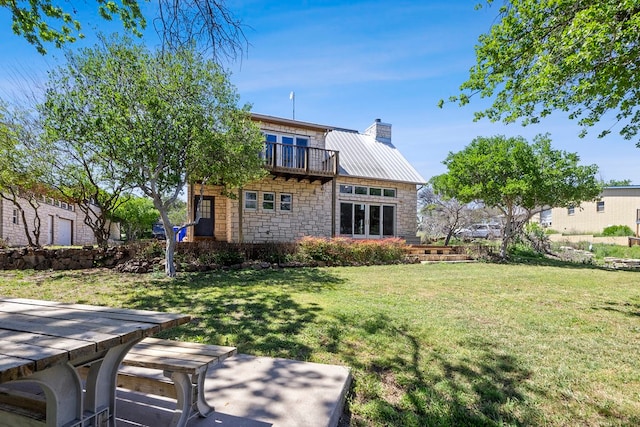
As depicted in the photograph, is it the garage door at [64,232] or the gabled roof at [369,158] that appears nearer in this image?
the gabled roof at [369,158]

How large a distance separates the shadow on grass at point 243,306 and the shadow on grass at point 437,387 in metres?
0.79

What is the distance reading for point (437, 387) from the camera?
8.91 feet

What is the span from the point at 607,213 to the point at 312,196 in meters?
26.0

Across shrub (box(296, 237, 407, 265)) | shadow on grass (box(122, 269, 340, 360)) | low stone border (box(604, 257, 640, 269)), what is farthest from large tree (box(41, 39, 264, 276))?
low stone border (box(604, 257, 640, 269))

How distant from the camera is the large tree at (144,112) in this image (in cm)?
707

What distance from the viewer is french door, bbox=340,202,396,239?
15531 millimetres

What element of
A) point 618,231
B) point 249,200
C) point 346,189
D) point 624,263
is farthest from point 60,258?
point 618,231

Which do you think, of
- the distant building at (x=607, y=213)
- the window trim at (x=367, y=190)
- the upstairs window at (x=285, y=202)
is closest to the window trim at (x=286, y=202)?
the upstairs window at (x=285, y=202)

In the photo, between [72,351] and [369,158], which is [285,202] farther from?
[72,351]

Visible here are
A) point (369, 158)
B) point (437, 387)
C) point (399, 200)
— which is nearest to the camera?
point (437, 387)

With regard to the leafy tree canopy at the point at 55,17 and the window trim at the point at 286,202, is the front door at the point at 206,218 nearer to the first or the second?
the window trim at the point at 286,202

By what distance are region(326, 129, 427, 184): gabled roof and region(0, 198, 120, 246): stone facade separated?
13524 mm

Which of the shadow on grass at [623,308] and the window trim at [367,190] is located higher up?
the window trim at [367,190]

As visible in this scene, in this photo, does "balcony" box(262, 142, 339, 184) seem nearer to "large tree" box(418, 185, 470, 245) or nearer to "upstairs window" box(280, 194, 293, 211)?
"upstairs window" box(280, 194, 293, 211)
